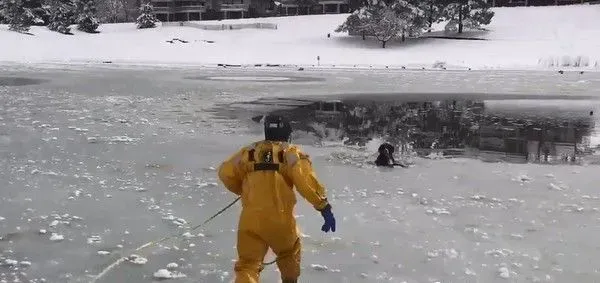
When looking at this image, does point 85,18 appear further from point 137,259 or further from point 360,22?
point 137,259

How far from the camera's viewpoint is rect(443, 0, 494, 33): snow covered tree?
5428cm

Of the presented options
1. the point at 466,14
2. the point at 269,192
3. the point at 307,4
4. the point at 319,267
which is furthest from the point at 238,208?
the point at 307,4

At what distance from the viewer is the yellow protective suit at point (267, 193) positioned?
4.30m

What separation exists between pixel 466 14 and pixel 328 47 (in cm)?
1301

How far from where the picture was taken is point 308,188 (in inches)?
167

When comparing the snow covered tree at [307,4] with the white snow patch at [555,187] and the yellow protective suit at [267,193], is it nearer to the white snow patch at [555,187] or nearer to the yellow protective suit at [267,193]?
the white snow patch at [555,187]

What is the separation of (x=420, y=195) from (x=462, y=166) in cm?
219

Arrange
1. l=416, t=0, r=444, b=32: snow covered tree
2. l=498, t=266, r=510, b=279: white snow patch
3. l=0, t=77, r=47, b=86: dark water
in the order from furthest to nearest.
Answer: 1. l=416, t=0, r=444, b=32: snow covered tree
2. l=0, t=77, r=47, b=86: dark water
3. l=498, t=266, r=510, b=279: white snow patch

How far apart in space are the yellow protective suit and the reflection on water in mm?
7345

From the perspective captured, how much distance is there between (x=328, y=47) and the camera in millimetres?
52156

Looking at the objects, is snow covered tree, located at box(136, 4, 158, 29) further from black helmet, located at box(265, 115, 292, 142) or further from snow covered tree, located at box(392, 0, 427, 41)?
black helmet, located at box(265, 115, 292, 142)

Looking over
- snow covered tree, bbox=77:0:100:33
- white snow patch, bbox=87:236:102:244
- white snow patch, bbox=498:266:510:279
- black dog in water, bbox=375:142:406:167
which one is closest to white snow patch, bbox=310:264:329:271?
white snow patch, bbox=498:266:510:279

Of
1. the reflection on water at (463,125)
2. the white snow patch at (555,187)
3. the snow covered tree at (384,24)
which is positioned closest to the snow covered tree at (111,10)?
the snow covered tree at (384,24)

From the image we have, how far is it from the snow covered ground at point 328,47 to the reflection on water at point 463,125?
23.0 m
